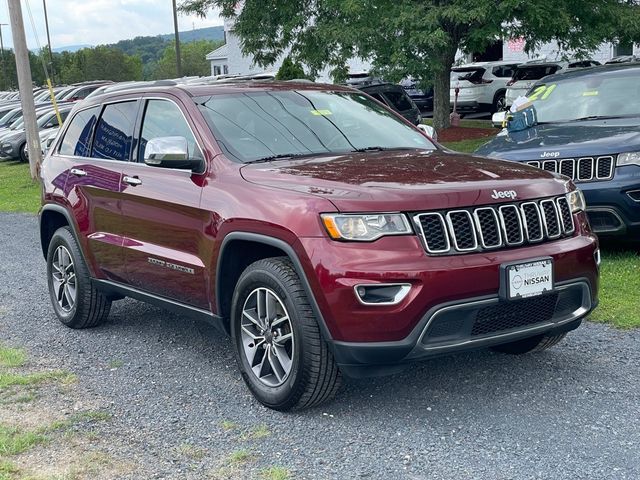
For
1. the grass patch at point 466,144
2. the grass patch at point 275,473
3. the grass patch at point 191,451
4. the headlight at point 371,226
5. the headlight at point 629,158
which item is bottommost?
the grass patch at point 466,144

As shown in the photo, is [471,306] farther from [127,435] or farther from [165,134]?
[165,134]

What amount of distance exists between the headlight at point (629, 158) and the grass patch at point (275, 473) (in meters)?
4.65

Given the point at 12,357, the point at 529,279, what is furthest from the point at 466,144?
the point at 529,279

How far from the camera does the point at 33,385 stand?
5266 millimetres

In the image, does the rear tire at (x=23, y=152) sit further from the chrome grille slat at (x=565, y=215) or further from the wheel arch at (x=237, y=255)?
the chrome grille slat at (x=565, y=215)

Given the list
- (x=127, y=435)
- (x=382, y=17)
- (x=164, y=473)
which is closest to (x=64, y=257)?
(x=127, y=435)

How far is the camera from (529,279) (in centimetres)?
427

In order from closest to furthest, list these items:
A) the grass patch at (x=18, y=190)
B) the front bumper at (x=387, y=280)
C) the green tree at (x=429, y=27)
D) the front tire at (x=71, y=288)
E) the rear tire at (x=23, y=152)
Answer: the front bumper at (x=387, y=280)
the front tire at (x=71, y=288)
the green tree at (x=429, y=27)
the grass patch at (x=18, y=190)
the rear tire at (x=23, y=152)

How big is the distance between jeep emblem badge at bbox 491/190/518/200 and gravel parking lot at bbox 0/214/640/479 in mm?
1112

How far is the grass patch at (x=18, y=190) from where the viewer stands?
618 inches

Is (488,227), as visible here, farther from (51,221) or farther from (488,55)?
(488,55)

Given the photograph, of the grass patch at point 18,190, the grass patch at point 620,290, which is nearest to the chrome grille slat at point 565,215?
the grass patch at point 620,290

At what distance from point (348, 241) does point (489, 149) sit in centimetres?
444

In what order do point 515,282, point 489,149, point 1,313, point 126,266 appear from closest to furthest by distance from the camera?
point 515,282
point 126,266
point 1,313
point 489,149
